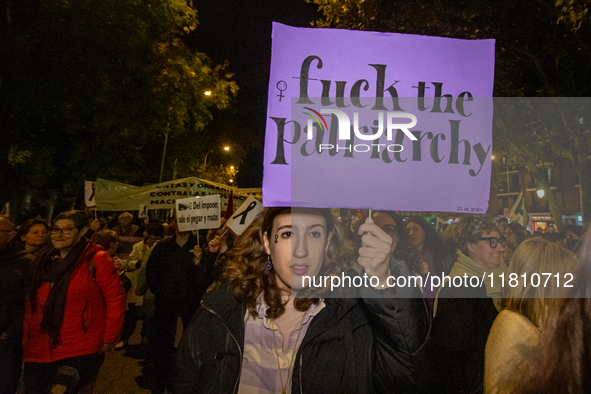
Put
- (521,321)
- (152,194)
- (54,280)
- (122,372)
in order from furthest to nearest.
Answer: (152,194) < (122,372) < (54,280) < (521,321)

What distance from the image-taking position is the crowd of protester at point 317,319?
168 centimetres

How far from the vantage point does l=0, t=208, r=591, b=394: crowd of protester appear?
5.51 feet

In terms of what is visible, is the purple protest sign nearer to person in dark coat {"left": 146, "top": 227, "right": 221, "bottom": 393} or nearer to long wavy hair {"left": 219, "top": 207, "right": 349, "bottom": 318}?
long wavy hair {"left": 219, "top": 207, "right": 349, "bottom": 318}

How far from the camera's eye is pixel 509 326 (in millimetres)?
1857

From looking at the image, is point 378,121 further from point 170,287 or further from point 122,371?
point 122,371

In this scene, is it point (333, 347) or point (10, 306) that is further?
point (10, 306)

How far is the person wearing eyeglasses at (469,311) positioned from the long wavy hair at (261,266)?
75 centimetres

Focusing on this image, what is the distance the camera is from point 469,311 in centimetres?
264

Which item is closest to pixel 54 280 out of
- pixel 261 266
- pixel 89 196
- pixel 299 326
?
pixel 261 266

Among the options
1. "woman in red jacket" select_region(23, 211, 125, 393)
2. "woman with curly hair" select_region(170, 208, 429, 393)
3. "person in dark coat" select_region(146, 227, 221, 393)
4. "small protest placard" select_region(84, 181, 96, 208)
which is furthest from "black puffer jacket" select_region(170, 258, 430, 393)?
"small protest placard" select_region(84, 181, 96, 208)

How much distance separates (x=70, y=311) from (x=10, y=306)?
42 centimetres

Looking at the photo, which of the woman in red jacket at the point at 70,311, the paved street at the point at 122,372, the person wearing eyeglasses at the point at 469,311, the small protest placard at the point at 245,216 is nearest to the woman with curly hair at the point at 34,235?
the woman in red jacket at the point at 70,311

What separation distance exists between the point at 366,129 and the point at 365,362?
1.18 meters

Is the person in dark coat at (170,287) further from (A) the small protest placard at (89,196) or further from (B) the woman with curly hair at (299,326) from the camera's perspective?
(A) the small protest placard at (89,196)
